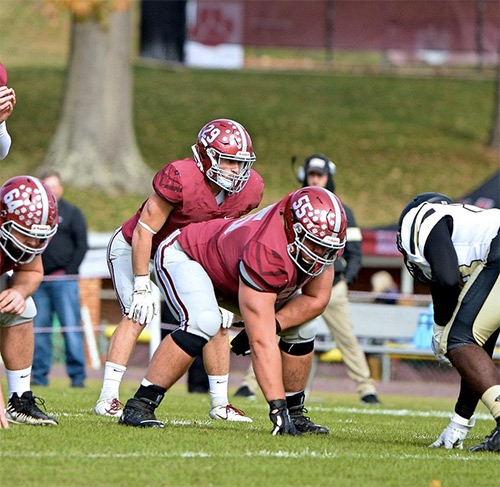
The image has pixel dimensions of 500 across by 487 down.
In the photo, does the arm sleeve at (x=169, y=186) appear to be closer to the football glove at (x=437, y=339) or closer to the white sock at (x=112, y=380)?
the white sock at (x=112, y=380)

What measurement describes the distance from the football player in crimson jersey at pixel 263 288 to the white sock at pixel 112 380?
3.58ft

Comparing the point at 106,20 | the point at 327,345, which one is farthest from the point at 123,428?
the point at 106,20

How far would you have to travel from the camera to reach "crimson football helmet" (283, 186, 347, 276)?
6.67 meters

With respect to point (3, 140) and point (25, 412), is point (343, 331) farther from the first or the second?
point (25, 412)

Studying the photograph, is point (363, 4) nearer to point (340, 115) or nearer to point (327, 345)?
point (340, 115)

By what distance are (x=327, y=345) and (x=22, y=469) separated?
8693 millimetres

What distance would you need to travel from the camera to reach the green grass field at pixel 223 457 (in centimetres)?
546

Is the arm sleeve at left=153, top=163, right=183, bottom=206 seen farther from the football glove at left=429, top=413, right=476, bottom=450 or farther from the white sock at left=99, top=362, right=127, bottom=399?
the football glove at left=429, top=413, right=476, bottom=450

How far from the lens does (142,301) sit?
26.4ft

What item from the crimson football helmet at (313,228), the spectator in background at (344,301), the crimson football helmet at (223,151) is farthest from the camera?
the spectator in background at (344,301)

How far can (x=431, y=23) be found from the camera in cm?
2388

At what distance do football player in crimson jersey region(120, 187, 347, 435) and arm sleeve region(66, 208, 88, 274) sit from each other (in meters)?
5.61

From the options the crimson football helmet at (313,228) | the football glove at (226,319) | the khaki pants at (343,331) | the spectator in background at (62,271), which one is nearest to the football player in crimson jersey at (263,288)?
the crimson football helmet at (313,228)

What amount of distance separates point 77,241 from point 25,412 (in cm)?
603
